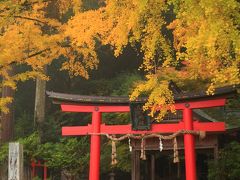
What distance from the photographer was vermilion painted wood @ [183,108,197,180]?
10.6 metres

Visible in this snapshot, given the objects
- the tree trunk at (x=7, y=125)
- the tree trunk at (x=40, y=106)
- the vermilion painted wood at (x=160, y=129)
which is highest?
the tree trunk at (x=40, y=106)

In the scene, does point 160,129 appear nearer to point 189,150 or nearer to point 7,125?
point 189,150

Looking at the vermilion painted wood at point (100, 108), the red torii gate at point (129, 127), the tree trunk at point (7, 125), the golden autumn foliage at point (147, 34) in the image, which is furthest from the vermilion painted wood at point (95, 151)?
the tree trunk at point (7, 125)

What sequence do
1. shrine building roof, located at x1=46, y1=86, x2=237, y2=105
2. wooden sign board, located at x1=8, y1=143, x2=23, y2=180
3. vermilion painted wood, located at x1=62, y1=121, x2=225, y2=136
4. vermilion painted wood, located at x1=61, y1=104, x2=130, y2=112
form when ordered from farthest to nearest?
1. vermilion painted wood, located at x1=61, y1=104, x2=130, y2=112
2. vermilion painted wood, located at x1=62, y1=121, x2=225, y2=136
3. shrine building roof, located at x1=46, y1=86, x2=237, y2=105
4. wooden sign board, located at x1=8, y1=143, x2=23, y2=180

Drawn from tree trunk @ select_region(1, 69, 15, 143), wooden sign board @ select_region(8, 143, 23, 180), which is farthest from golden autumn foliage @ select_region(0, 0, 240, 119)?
tree trunk @ select_region(1, 69, 15, 143)

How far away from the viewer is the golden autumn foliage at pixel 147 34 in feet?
17.5

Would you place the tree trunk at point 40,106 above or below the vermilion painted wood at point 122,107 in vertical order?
above

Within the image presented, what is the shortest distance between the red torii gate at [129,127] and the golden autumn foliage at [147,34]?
123 cm

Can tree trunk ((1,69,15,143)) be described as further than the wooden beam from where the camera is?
Yes

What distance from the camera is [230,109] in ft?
47.7

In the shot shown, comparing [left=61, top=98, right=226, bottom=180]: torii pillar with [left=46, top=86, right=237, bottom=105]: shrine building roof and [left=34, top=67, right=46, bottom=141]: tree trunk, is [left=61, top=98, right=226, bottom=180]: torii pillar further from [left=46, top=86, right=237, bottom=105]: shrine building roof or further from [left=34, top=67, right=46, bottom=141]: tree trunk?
[left=34, top=67, right=46, bottom=141]: tree trunk

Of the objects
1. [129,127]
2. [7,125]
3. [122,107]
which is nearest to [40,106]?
[7,125]

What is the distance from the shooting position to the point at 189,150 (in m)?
10.8

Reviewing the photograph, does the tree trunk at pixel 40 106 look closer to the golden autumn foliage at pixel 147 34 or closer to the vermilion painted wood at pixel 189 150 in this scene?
the golden autumn foliage at pixel 147 34
